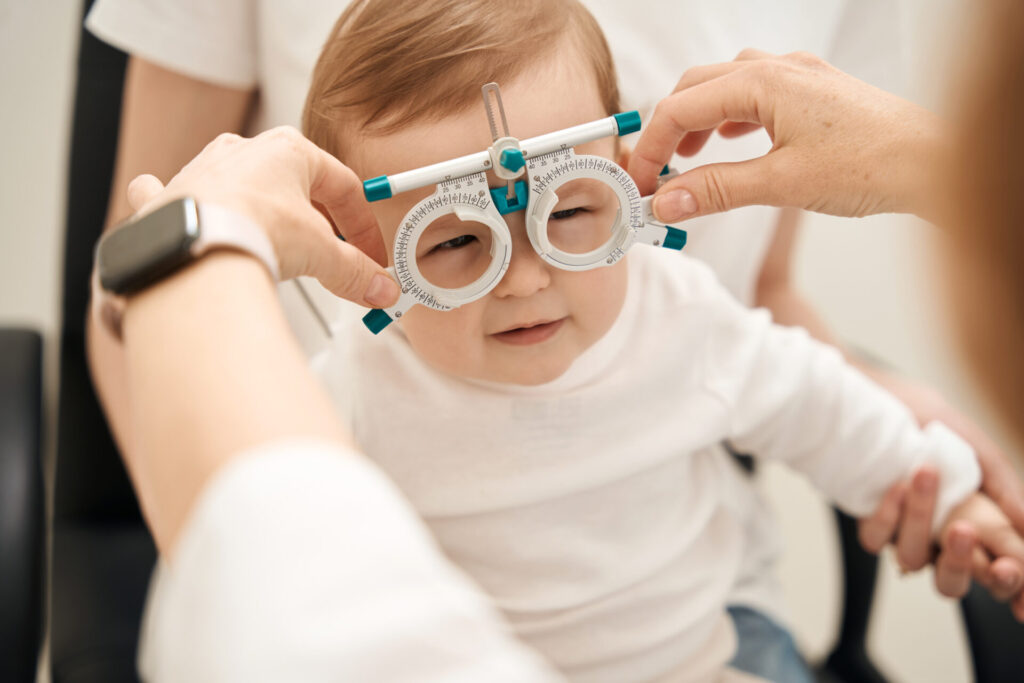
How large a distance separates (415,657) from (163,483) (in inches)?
5.0

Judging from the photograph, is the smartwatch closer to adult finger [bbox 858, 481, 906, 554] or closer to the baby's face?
the baby's face

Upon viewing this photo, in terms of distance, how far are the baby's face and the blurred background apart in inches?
14.4

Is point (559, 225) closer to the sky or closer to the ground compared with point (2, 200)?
closer to the sky

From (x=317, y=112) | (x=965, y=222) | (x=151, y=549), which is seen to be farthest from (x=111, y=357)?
(x=965, y=222)

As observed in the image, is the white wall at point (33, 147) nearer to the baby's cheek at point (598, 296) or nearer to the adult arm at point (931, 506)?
the baby's cheek at point (598, 296)

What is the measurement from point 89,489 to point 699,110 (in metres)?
0.72

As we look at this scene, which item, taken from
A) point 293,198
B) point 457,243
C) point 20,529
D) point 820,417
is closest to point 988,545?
point 820,417

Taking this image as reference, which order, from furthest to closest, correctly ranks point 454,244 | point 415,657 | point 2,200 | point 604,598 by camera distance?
point 2,200 < point 604,598 < point 454,244 < point 415,657

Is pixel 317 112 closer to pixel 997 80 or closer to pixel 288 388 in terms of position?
pixel 288 388

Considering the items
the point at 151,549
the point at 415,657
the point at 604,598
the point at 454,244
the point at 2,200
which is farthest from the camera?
the point at 2,200

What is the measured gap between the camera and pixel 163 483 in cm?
34

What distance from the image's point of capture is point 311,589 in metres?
0.29

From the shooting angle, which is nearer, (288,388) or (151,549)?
(288,388)

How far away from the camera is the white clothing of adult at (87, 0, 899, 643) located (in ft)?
1.90
